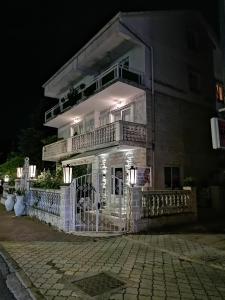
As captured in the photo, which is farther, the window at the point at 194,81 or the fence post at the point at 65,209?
the window at the point at 194,81

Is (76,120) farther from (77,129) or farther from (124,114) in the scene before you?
(124,114)

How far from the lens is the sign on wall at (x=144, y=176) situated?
48.5 ft

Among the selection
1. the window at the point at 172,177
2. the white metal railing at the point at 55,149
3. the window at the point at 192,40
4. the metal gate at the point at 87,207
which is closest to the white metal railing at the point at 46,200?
the metal gate at the point at 87,207

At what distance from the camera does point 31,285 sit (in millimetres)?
5281

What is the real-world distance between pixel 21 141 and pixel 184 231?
89.6 feet

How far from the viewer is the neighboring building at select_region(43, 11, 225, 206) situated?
1563 centimetres

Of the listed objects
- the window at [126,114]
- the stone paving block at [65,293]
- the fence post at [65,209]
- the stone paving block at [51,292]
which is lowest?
the stone paving block at [65,293]

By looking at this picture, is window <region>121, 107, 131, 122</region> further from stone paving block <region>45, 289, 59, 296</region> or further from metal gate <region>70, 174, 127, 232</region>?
stone paving block <region>45, 289, 59, 296</region>

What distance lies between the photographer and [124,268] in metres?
6.25

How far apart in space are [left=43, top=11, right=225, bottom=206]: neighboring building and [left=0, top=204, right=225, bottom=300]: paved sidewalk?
20.2 ft

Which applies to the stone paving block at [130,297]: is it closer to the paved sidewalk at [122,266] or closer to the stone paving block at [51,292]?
the paved sidewalk at [122,266]

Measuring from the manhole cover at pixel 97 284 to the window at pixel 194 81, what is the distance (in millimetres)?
15520

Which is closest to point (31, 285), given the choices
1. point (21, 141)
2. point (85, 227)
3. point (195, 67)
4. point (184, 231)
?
point (85, 227)

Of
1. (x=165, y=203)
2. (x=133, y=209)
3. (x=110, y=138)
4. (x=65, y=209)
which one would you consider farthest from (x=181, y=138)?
(x=65, y=209)
